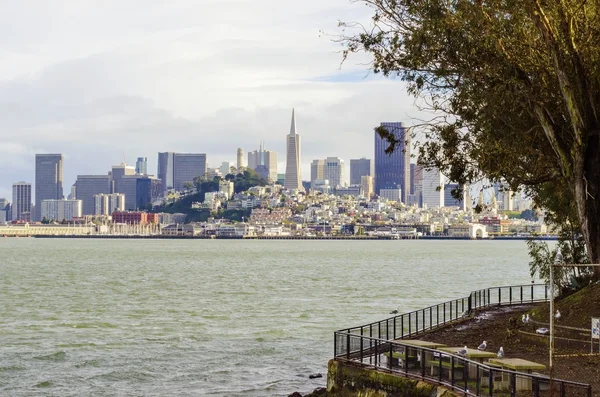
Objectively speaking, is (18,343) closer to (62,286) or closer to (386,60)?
(386,60)

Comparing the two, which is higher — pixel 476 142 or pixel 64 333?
pixel 476 142

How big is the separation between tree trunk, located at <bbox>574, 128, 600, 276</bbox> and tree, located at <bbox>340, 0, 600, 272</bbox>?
3 cm

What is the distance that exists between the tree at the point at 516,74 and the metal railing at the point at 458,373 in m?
8.52

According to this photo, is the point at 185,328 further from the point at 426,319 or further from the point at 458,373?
the point at 458,373

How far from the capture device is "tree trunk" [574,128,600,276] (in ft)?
90.2

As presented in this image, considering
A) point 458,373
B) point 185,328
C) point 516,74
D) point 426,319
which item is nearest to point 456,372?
point 458,373

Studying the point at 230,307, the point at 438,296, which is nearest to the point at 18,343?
the point at 230,307

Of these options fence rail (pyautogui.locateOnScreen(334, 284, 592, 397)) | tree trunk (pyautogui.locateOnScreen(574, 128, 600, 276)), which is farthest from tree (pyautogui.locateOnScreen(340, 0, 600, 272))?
fence rail (pyautogui.locateOnScreen(334, 284, 592, 397))

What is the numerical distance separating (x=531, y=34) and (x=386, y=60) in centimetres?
430

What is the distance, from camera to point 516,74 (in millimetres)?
26969

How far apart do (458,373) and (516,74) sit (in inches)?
416

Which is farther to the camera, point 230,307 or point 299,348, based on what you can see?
point 230,307

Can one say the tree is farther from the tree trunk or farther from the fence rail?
the fence rail

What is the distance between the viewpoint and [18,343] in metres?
39.2
